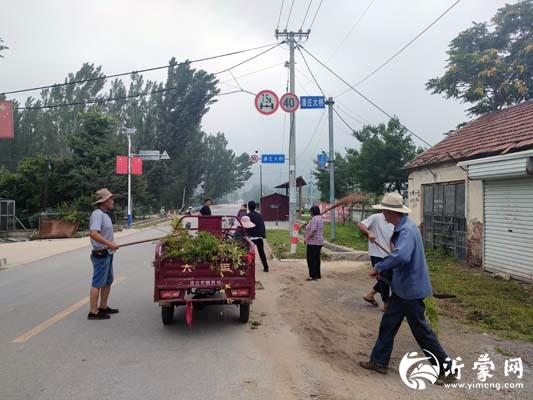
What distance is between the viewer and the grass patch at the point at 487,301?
6.13 metres

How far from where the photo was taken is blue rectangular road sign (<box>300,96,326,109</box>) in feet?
57.8

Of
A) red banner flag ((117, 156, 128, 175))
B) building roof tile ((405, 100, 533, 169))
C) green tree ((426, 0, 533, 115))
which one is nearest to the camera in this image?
building roof tile ((405, 100, 533, 169))

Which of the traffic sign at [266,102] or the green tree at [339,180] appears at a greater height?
the traffic sign at [266,102]

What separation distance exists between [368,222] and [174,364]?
3.79 m

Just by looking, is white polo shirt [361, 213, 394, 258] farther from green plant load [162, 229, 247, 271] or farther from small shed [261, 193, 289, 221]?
small shed [261, 193, 289, 221]

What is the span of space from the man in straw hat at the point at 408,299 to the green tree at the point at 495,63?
59.4 feet

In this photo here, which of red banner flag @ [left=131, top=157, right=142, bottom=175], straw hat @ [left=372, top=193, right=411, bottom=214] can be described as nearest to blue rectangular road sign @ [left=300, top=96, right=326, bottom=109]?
straw hat @ [left=372, top=193, right=411, bottom=214]

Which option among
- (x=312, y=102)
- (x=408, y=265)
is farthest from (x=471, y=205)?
(x=408, y=265)

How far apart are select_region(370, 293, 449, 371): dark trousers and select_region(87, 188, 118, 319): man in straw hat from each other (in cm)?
405

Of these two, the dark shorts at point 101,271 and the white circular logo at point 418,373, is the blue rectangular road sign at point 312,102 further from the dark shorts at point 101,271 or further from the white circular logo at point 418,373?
the white circular logo at point 418,373

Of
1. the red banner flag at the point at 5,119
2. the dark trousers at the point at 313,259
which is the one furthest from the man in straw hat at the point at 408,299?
the red banner flag at the point at 5,119

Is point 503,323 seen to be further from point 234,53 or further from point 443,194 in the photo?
point 234,53

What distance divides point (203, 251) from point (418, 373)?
3083 mm

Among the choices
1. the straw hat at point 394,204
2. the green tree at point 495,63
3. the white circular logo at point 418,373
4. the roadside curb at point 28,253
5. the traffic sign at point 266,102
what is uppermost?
the green tree at point 495,63
